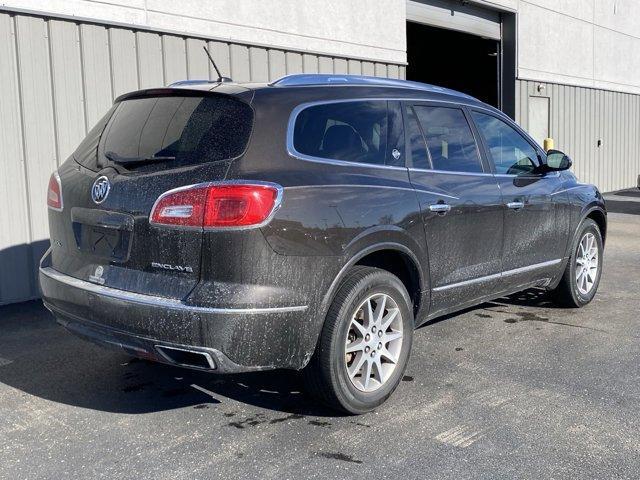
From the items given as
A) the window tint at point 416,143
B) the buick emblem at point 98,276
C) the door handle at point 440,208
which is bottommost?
the buick emblem at point 98,276

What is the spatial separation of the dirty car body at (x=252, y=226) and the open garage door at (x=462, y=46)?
8.05 meters

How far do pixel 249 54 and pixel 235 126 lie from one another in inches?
213

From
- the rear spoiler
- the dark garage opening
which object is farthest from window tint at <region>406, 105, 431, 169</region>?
the dark garage opening

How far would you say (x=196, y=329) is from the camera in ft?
11.3

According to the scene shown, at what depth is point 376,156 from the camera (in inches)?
170

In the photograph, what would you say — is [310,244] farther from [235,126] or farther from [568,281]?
[568,281]

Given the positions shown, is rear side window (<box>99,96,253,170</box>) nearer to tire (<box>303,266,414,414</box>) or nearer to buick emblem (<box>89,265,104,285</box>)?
buick emblem (<box>89,265,104,285</box>)

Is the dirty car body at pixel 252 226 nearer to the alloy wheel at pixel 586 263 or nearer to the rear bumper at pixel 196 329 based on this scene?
the rear bumper at pixel 196 329

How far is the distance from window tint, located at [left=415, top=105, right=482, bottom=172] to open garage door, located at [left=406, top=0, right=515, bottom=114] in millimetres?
7278

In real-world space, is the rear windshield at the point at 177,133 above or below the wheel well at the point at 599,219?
above

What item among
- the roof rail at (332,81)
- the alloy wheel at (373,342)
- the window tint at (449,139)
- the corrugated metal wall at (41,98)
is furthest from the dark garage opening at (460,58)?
the alloy wheel at (373,342)

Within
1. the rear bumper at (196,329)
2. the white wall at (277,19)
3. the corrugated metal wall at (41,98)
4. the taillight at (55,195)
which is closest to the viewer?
the rear bumper at (196,329)

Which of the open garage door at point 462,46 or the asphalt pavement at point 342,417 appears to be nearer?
the asphalt pavement at point 342,417

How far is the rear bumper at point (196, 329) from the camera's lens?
3.45 metres
